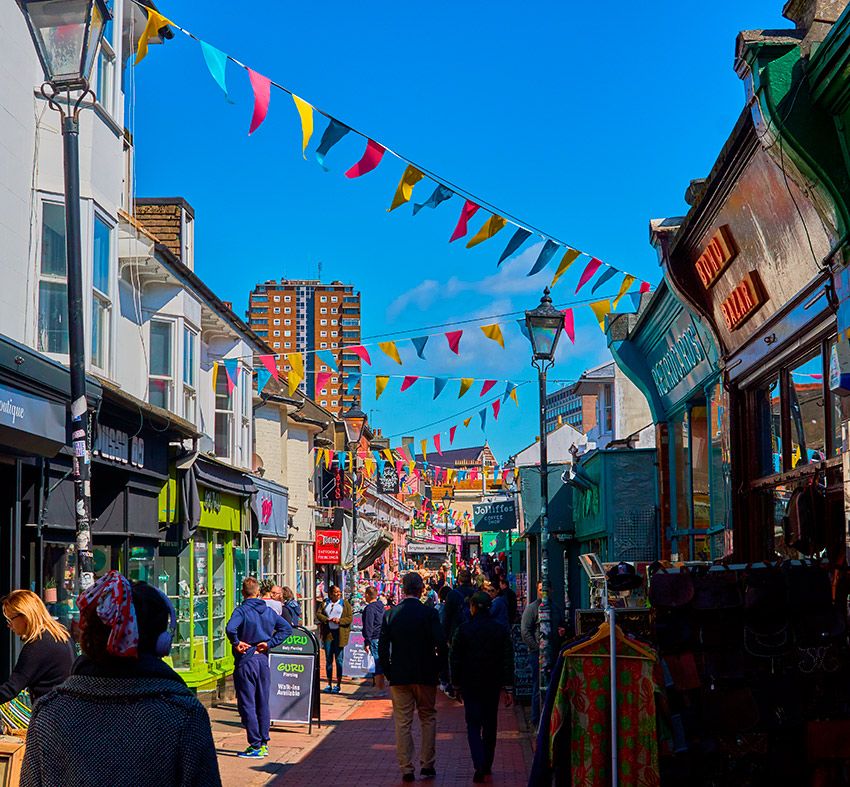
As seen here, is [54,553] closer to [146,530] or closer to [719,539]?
[146,530]

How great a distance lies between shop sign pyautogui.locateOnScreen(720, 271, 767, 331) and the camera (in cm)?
939

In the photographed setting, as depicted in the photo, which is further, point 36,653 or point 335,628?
point 335,628

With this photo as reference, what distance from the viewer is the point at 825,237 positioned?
7.57 meters

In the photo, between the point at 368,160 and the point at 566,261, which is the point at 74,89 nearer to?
the point at 368,160

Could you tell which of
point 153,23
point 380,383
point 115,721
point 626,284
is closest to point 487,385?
point 380,383

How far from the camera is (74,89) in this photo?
8000mm

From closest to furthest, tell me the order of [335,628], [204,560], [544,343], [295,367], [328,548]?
[544,343] < [295,367] < [204,560] < [335,628] < [328,548]

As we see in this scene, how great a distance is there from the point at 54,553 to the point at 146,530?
297 centimetres

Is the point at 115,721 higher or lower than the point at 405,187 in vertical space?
lower

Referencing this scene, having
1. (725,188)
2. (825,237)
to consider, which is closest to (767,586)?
(825,237)

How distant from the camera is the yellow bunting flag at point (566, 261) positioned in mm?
12956

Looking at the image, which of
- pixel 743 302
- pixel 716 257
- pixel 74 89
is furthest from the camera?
pixel 716 257

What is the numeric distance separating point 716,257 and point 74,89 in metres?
5.30

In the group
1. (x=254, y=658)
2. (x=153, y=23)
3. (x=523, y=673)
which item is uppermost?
(x=153, y=23)
